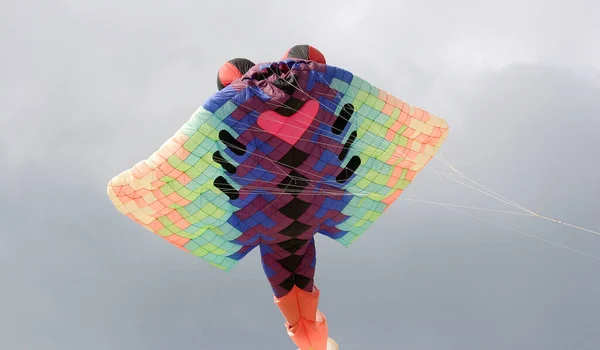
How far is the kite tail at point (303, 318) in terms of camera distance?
50.4ft

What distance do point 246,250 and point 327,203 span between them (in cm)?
200

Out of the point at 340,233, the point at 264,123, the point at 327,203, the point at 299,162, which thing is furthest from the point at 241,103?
the point at 340,233

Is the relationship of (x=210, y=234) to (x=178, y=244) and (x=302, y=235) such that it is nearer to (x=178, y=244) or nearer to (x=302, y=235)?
(x=178, y=244)

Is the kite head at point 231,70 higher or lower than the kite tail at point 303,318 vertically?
higher

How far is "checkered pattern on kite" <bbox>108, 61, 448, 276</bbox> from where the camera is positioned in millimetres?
12961

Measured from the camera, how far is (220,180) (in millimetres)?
13836

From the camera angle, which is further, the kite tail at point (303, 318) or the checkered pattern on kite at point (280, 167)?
the kite tail at point (303, 318)

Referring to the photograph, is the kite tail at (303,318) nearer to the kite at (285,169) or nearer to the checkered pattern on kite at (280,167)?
the kite at (285,169)

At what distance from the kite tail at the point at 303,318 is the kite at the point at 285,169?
22 millimetres

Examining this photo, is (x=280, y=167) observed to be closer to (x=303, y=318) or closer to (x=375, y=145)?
(x=375, y=145)

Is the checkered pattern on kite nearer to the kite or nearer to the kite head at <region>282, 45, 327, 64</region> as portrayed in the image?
the kite

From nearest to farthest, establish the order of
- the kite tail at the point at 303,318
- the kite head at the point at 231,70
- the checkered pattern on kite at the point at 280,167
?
the checkered pattern on kite at the point at 280,167
the kite head at the point at 231,70
the kite tail at the point at 303,318

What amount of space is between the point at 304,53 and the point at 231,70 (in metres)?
1.34

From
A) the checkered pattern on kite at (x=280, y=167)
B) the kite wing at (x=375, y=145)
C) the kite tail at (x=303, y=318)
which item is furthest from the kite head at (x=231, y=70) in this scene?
the kite tail at (x=303, y=318)
